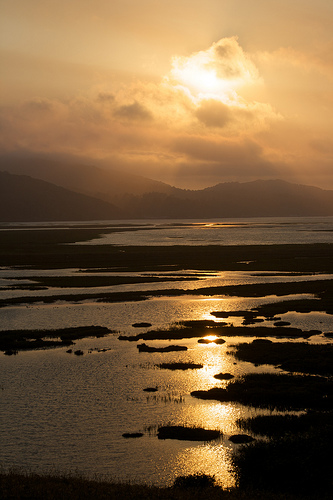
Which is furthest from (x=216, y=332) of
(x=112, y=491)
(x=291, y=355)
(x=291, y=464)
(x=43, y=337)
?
(x=112, y=491)

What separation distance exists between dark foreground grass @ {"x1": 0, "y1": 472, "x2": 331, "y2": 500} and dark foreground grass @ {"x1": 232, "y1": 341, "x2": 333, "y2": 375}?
14.5 m

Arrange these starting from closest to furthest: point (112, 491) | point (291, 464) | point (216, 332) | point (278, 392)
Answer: point (112, 491) < point (291, 464) < point (278, 392) < point (216, 332)

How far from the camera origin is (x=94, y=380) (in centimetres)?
3050

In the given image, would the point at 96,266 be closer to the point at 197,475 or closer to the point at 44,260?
the point at 44,260

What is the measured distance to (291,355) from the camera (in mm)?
34688

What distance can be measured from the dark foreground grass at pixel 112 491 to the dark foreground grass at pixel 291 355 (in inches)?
571

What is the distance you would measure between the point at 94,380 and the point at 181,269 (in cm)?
6079

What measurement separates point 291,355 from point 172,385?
9135mm

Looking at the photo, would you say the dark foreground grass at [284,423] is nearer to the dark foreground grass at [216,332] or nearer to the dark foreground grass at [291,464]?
the dark foreground grass at [291,464]

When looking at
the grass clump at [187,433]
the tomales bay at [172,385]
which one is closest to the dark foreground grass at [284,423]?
the tomales bay at [172,385]

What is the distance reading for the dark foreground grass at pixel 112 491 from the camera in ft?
55.7

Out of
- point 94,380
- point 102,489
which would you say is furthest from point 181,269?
point 102,489

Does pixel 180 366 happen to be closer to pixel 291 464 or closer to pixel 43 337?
pixel 43 337

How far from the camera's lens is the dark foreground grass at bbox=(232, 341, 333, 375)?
1265 inches
